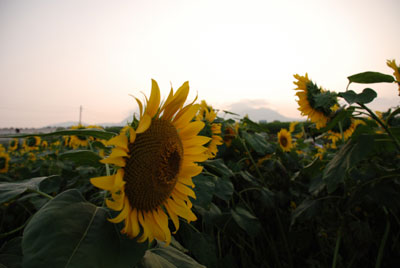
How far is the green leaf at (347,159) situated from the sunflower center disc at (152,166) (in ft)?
2.84

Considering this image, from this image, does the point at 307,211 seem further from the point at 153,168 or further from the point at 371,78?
the point at 153,168

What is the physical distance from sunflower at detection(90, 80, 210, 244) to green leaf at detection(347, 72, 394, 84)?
917 millimetres

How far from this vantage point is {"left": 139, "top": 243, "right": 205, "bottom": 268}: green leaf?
0.66 m

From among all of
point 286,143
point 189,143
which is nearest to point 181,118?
point 189,143

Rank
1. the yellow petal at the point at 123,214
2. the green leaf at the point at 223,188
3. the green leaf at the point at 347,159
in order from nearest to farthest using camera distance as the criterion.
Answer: the yellow petal at the point at 123,214, the green leaf at the point at 347,159, the green leaf at the point at 223,188

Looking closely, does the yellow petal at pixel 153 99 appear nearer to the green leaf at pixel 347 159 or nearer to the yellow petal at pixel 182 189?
the yellow petal at pixel 182 189

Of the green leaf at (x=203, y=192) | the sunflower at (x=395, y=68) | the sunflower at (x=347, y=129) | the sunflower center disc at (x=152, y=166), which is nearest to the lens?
the sunflower center disc at (x=152, y=166)

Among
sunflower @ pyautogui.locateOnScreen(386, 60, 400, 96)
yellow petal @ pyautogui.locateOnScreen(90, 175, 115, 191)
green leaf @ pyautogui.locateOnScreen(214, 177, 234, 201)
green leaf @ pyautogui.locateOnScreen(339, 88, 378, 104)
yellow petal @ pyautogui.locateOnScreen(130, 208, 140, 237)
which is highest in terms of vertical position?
sunflower @ pyautogui.locateOnScreen(386, 60, 400, 96)

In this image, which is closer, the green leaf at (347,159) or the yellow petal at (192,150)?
the yellow petal at (192,150)

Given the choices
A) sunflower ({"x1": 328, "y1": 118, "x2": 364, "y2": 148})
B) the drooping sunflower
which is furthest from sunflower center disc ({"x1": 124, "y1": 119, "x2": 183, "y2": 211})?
sunflower ({"x1": 328, "y1": 118, "x2": 364, "y2": 148})

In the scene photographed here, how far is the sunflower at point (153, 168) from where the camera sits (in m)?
0.61

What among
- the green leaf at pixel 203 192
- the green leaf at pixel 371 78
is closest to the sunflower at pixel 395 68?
the green leaf at pixel 371 78

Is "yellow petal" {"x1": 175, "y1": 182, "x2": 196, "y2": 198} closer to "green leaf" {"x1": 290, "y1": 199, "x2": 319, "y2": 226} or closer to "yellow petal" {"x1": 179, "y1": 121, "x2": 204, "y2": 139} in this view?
"yellow petal" {"x1": 179, "y1": 121, "x2": 204, "y2": 139}

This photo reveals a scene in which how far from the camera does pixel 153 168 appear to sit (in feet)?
2.39
